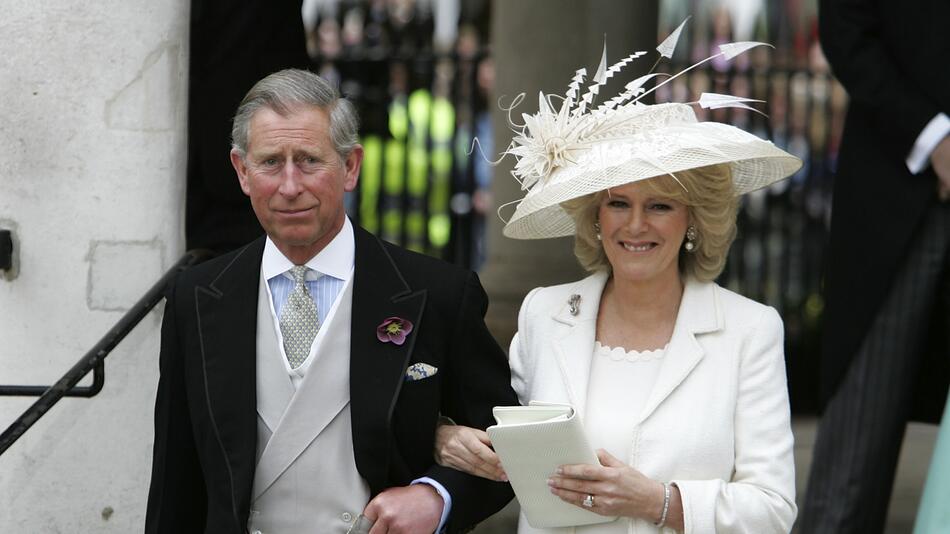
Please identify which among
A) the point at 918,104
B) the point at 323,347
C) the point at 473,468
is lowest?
the point at 473,468

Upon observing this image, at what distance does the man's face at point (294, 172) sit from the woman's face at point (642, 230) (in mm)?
635

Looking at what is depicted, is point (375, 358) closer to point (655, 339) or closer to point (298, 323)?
point (298, 323)

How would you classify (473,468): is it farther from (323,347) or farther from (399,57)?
(399,57)

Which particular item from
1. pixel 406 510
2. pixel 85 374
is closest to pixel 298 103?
pixel 406 510

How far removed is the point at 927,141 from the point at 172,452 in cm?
206

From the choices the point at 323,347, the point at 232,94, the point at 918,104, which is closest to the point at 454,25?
the point at 232,94

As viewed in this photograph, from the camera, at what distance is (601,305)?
11.3 feet

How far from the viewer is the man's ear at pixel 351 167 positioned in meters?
3.22

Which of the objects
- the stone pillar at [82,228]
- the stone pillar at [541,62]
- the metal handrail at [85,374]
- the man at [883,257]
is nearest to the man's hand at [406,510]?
the metal handrail at [85,374]

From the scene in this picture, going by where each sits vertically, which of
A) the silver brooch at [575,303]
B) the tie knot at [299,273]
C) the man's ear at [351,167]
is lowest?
the silver brooch at [575,303]

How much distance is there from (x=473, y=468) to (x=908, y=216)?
142 cm

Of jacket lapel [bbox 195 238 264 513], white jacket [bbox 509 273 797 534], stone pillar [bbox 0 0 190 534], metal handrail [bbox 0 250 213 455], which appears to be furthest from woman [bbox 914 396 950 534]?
stone pillar [bbox 0 0 190 534]

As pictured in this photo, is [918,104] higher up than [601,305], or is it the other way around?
[918,104]

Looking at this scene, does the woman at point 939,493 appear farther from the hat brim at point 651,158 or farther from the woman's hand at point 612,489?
the hat brim at point 651,158
